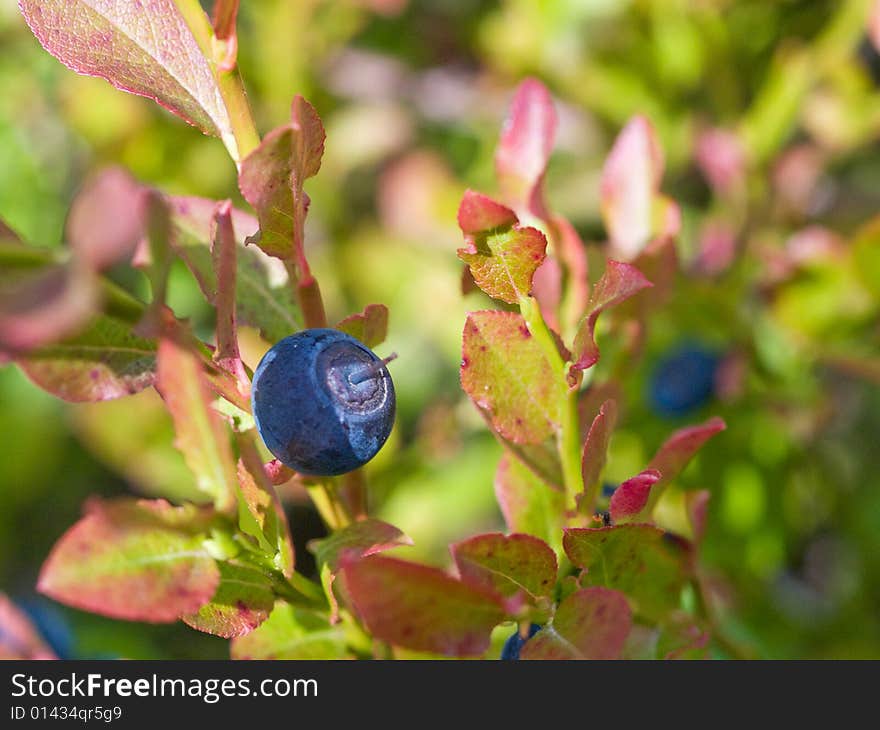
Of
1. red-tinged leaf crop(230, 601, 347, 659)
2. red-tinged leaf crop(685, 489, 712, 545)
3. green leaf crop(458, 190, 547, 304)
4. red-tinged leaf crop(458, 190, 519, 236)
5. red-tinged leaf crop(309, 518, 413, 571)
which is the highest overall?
red-tinged leaf crop(458, 190, 519, 236)

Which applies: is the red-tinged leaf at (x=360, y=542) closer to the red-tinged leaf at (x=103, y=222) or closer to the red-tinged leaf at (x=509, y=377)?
the red-tinged leaf at (x=509, y=377)

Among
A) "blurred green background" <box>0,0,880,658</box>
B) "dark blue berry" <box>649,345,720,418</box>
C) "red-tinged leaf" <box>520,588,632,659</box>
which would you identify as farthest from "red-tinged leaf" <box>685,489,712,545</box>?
"dark blue berry" <box>649,345,720,418</box>

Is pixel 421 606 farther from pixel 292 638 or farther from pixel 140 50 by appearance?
pixel 140 50

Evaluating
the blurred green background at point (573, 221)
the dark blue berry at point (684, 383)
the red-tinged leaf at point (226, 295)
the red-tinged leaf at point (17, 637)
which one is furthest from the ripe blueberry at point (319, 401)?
the dark blue berry at point (684, 383)

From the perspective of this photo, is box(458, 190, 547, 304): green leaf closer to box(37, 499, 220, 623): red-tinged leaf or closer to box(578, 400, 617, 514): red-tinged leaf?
box(578, 400, 617, 514): red-tinged leaf

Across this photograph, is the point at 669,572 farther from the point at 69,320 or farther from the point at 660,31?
A: the point at 660,31

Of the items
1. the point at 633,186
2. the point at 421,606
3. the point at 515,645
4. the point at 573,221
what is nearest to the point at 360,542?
the point at 421,606
